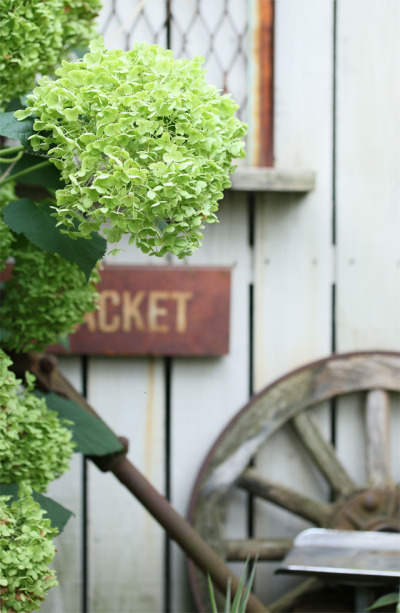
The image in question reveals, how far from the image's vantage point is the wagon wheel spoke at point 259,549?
1754 mm

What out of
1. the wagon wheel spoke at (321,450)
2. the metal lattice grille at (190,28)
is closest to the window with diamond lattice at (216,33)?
the metal lattice grille at (190,28)

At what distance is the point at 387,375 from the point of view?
1.78 meters

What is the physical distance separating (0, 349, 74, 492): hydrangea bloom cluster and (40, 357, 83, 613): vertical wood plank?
0.71 m

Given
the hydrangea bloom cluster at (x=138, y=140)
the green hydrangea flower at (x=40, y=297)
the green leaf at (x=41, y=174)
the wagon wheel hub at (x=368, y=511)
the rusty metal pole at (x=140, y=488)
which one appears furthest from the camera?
the wagon wheel hub at (x=368, y=511)

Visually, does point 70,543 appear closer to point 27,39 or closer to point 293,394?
point 293,394

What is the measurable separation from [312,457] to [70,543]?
59 cm

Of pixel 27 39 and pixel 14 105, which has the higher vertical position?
pixel 27 39

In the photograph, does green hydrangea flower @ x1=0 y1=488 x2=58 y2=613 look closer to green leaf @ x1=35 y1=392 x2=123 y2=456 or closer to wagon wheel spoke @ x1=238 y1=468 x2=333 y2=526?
green leaf @ x1=35 y1=392 x2=123 y2=456

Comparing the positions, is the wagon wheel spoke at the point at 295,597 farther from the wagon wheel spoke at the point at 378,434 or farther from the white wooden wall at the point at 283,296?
the wagon wheel spoke at the point at 378,434

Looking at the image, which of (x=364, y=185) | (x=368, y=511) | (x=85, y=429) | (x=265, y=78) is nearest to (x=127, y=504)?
(x=368, y=511)

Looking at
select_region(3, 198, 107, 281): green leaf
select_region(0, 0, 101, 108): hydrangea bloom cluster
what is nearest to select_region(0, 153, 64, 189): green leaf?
select_region(3, 198, 107, 281): green leaf

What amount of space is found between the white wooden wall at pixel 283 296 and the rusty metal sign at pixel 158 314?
56 mm

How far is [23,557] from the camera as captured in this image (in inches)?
33.7

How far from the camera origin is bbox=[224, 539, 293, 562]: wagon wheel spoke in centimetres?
175
